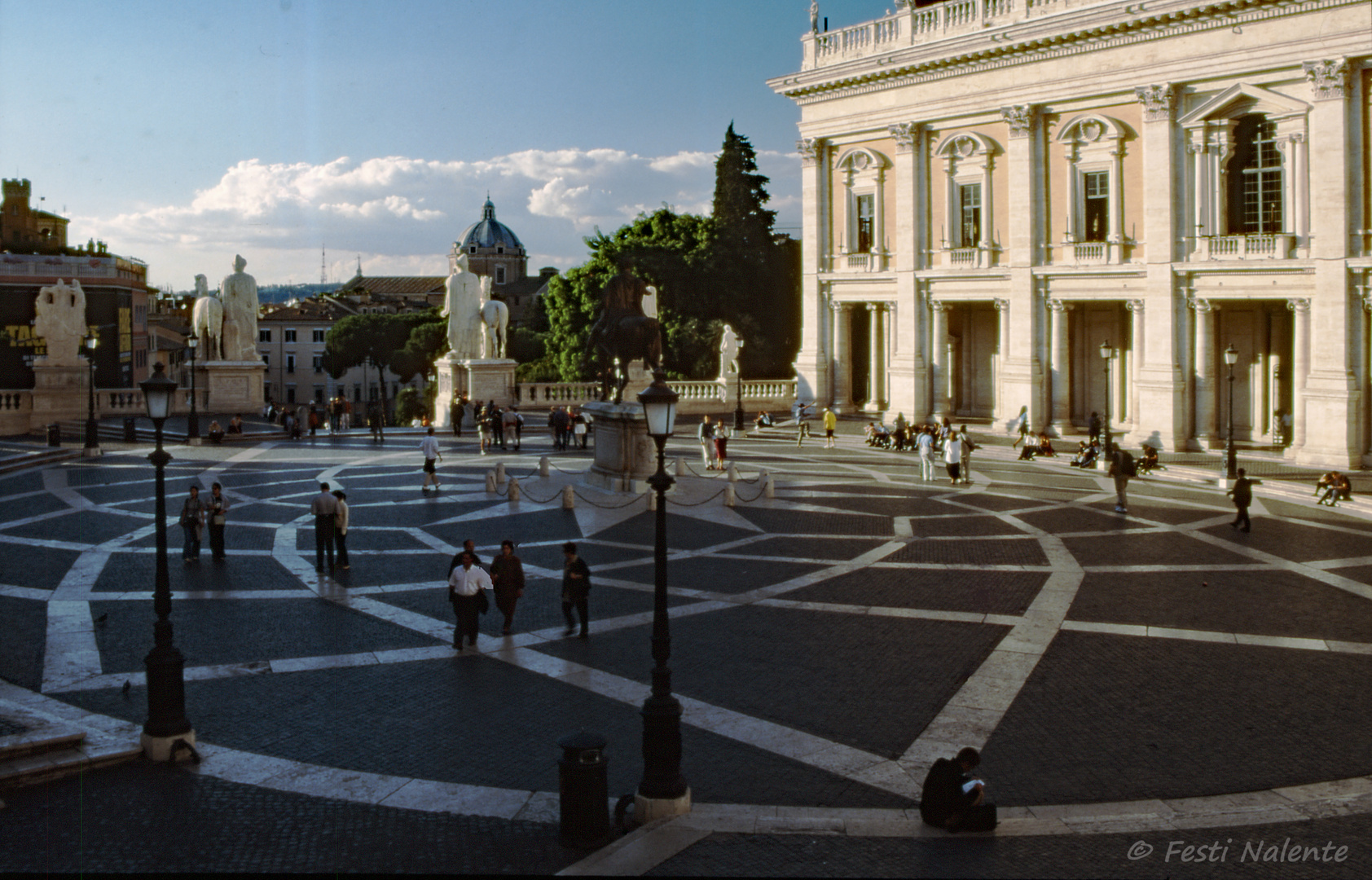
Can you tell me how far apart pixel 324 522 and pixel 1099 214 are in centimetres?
2878

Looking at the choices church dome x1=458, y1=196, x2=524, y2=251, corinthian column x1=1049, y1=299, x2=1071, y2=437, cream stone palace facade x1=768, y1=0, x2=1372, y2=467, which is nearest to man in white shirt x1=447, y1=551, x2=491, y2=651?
cream stone palace facade x1=768, y1=0, x2=1372, y2=467

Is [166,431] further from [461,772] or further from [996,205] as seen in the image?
[461,772]

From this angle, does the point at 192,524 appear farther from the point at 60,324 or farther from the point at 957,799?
the point at 60,324

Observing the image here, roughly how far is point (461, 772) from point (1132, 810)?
569 centimetres

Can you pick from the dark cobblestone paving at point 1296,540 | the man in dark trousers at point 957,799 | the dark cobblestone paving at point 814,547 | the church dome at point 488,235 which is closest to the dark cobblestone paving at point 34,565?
the dark cobblestone paving at point 814,547

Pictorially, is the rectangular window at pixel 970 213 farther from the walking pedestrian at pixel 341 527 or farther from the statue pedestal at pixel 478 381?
the walking pedestrian at pixel 341 527

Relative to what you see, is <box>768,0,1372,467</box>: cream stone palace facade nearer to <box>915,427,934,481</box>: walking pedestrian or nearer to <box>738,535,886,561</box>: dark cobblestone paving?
<box>915,427,934,481</box>: walking pedestrian

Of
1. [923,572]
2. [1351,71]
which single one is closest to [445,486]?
[923,572]

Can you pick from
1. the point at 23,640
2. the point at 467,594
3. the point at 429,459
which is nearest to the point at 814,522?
the point at 429,459

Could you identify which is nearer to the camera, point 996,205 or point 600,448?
point 600,448

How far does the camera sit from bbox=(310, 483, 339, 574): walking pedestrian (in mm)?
18516

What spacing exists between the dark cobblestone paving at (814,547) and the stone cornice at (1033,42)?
21.4 metres

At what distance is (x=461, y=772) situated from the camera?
10.7 m

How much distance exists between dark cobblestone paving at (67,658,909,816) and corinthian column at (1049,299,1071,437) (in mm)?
28870
